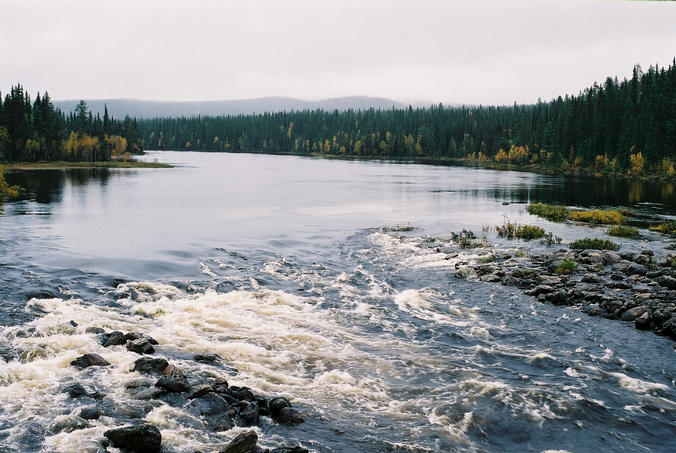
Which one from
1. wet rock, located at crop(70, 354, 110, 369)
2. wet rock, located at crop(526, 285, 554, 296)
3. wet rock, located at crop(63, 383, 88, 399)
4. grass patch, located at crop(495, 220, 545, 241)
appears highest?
grass patch, located at crop(495, 220, 545, 241)

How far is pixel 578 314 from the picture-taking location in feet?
71.2

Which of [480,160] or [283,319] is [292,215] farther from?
[480,160]

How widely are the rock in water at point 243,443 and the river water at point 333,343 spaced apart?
639 millimetres

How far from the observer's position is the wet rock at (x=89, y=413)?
12.3 m

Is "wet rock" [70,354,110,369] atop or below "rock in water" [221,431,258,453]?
atop

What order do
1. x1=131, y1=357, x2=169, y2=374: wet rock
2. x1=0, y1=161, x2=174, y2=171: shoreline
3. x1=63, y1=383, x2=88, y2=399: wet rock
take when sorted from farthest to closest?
1. x1=0, y1=161, x2=174, y2=171: shoreline
2. x1=131, y1=357, x2=169, y2=374: wet rock
3. x1=63, y1=383, x2=88, y2=399: wet rock

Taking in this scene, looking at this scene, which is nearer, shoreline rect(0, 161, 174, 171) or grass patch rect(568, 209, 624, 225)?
grass patch rect(568, 209, 624, 225)

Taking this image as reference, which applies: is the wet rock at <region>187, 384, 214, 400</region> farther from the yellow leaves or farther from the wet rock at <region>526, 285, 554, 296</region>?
the yellow leaves

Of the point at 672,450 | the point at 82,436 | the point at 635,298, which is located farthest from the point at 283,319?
the point at 635,298

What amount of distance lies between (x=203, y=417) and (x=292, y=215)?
3899 cm

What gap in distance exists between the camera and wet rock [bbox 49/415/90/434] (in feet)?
38.6

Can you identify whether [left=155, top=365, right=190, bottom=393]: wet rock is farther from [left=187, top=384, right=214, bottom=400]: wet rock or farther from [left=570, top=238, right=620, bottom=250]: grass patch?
[left=570, top=238, right=620, bottom=250]: grass patch

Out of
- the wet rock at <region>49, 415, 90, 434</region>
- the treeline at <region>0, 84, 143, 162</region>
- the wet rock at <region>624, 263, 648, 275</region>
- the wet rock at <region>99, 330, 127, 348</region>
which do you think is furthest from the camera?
the treeline at <region>0, 84, 143, 162</region>

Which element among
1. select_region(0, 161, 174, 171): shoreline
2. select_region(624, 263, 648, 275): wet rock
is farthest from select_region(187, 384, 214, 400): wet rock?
select_region(0, 161, 174, 171): shoreline
